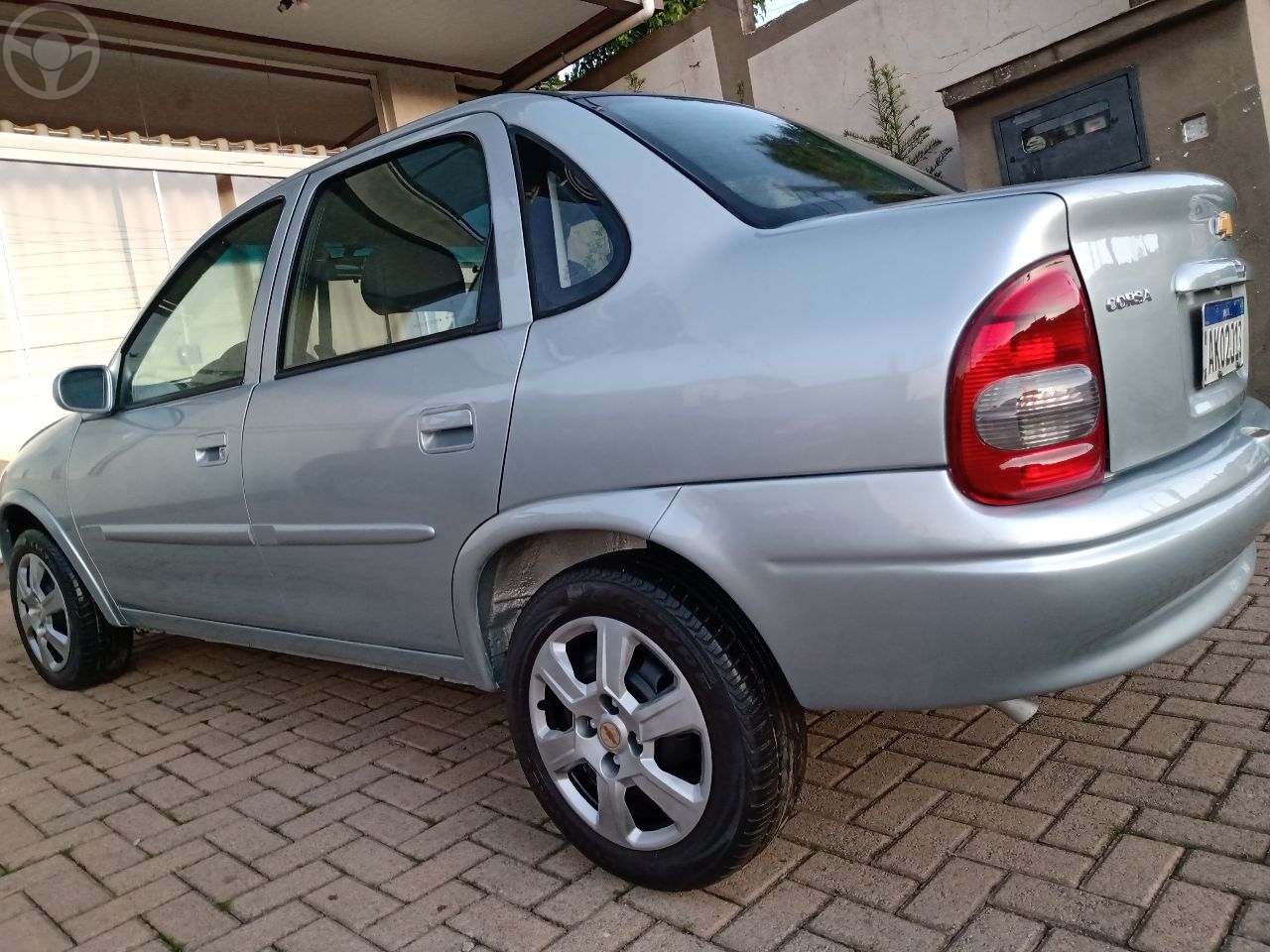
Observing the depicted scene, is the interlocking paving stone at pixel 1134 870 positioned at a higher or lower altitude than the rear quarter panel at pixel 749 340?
lower

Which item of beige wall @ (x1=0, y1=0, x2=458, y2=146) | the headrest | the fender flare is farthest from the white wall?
the fender flare

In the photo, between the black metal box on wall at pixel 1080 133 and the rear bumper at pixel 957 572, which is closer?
the rear bumper at pixel 957 572

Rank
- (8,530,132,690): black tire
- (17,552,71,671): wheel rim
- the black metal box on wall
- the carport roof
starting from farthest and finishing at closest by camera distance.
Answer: the carport roof, the black metal box on wall, (17,552,71,671): wheel rim, (8,530,132,690): black tire

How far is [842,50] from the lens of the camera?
8.25 metres

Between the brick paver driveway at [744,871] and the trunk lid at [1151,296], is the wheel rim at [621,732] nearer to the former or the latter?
the brick paver driveway at [744,871]

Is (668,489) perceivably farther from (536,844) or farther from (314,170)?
(314,170)

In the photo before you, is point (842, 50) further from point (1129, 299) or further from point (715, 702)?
point (715, 702)

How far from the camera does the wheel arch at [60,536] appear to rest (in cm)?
377

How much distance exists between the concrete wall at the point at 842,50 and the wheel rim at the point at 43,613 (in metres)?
5.78

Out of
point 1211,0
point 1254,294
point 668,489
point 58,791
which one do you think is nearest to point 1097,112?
point 1211,0

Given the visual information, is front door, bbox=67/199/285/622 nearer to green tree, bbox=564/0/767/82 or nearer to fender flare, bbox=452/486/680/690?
fender flare, bbox=452/486/680/690

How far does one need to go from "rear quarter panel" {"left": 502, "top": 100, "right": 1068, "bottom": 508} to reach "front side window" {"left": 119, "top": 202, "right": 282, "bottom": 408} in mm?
1346

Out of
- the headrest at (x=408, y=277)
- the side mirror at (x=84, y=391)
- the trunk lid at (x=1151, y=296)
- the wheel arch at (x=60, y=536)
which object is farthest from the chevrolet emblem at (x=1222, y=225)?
the wheel arch at (x=60, y=536)

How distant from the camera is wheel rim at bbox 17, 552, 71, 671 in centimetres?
403
